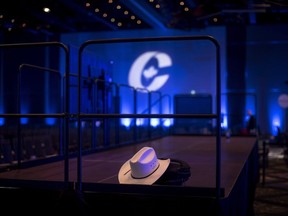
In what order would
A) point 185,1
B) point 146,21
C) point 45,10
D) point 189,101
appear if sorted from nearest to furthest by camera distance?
point 185,1 < point 45,10 < point 146,21 < point 189,101

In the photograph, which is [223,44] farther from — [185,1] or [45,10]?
[45,10]

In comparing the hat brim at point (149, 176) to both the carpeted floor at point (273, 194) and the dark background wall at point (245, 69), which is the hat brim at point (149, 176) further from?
the dark background wall at point (245, 69)

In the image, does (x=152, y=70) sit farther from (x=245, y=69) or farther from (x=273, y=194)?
(x=273, y=194)

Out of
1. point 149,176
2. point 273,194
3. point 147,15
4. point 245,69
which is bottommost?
point 273,194

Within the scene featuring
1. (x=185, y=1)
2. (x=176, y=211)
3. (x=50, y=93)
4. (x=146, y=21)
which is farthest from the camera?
(x=50, y=93)

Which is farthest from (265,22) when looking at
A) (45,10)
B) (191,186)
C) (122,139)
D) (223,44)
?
(191,186)

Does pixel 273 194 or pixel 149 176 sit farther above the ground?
pixel 149 176

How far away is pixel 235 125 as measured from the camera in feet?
47.3

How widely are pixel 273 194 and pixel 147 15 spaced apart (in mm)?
8407

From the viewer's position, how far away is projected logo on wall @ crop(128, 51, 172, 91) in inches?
591

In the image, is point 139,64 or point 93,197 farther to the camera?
point 139,64

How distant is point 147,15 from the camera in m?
13.2

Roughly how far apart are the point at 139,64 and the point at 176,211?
13030 millimetres

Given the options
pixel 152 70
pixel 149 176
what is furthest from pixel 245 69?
pixel 149 176
